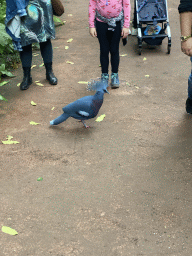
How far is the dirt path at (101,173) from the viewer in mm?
2260

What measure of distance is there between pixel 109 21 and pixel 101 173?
207 centimetres

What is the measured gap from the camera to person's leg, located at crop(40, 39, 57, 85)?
4.50 metres

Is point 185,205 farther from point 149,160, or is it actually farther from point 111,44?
point 111,44

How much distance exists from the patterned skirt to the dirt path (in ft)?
2.49

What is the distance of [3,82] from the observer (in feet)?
15.7

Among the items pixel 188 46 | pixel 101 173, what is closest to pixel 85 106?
pixel 101 173

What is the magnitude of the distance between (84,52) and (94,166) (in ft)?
11.3

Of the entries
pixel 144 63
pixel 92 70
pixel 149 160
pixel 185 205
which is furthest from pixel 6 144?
pixel 144 63

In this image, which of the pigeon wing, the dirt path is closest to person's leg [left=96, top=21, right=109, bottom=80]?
the dirt path

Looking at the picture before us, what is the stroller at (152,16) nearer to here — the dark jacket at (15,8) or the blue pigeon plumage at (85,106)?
the dark jacket at (15,8)

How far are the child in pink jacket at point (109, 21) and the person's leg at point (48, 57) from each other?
0.74 meters

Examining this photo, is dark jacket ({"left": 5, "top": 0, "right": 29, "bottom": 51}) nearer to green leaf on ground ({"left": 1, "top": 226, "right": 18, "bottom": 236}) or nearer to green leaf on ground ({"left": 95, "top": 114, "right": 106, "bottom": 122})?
green leaf on ground ({"left": 95, "top": 114, "right": 106, "bottom": 122})

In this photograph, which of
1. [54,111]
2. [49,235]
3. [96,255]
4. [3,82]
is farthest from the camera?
[3,82]

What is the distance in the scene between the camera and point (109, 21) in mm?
3951
